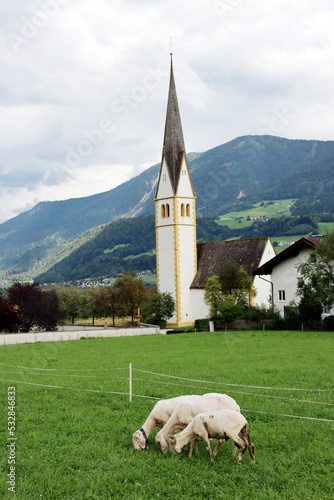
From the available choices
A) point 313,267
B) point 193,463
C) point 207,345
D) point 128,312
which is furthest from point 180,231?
point 193,463

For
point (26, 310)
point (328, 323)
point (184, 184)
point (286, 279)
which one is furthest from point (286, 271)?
point (26, 310)

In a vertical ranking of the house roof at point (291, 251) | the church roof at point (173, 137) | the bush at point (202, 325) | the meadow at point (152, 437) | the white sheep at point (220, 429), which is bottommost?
the meadow at point (152, 437)

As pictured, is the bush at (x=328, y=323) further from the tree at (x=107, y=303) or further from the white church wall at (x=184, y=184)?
the white church wall at (x=184, y=184)

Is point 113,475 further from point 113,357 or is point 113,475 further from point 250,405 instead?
point 113,357

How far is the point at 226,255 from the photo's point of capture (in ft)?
196

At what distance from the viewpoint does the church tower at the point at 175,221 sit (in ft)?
197

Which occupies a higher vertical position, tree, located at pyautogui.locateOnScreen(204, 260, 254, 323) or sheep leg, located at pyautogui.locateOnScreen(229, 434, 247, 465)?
tree, located at pyautogui.locateOnScreen(204, 260, 254, 323)

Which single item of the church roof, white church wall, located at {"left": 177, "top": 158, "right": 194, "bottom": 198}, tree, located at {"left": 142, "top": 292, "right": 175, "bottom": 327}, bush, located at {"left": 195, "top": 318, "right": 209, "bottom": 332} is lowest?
bush, located at {"left": 195, "top": 318, "right": 209, "bottom": 332}

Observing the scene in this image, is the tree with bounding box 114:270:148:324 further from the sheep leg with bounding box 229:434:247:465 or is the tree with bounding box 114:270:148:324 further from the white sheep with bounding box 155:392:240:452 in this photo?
the sheep leg with bounding box 229:434:247:465

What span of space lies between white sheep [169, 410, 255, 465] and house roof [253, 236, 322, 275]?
116 feet

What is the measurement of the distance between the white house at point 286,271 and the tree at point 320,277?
3502 mm

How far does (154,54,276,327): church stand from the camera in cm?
5919

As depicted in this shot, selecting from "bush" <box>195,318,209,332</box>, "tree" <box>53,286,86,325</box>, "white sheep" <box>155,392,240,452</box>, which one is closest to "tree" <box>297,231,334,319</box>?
"bush" <box>195,318,209,332</box>

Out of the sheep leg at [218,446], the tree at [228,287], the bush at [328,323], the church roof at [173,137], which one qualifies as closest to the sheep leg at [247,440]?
the sheep leg at [218,446]
